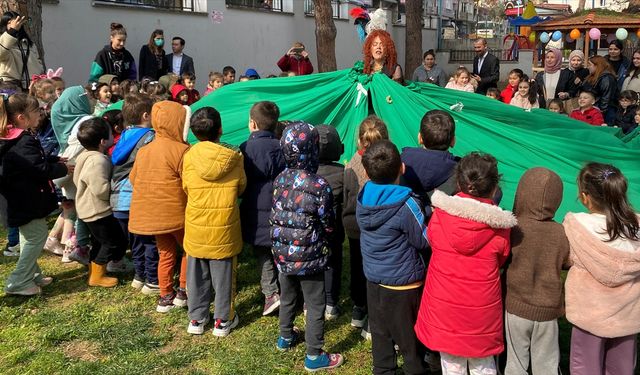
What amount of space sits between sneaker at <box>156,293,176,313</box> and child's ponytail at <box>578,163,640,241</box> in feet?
8.99

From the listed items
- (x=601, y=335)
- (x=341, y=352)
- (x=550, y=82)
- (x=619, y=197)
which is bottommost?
(x=341, y=352)

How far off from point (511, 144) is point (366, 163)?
1.79 metres

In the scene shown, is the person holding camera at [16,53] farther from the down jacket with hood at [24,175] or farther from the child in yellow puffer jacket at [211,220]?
the child in yellow puffer jacket at [211,220]

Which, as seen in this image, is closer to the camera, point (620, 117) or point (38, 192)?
point (38, 192)

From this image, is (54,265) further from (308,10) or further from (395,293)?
(308,10)

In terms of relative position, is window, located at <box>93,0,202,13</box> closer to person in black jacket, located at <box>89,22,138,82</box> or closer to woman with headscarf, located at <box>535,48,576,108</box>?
person in black jacket, located at <box>89,22,138,82</box>

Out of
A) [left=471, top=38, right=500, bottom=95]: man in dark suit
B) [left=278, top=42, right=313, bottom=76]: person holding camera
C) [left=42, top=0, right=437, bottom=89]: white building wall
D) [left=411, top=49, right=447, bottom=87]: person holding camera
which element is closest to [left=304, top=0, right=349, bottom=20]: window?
[left=42, top=0, right=437, bottom=89]: white building wall

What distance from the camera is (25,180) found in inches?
155

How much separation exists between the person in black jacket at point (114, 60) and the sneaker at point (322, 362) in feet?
18.6

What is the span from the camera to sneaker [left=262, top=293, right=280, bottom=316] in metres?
3.82

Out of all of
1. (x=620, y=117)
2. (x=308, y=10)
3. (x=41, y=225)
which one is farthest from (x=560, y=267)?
(x=308, y=10)

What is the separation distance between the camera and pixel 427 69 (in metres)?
8.86

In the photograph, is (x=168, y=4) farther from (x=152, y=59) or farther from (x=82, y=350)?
(x=82, y=350)

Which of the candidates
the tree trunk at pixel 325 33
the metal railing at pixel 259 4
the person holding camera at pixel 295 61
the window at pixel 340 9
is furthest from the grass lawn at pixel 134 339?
the window at pixel 340 9
